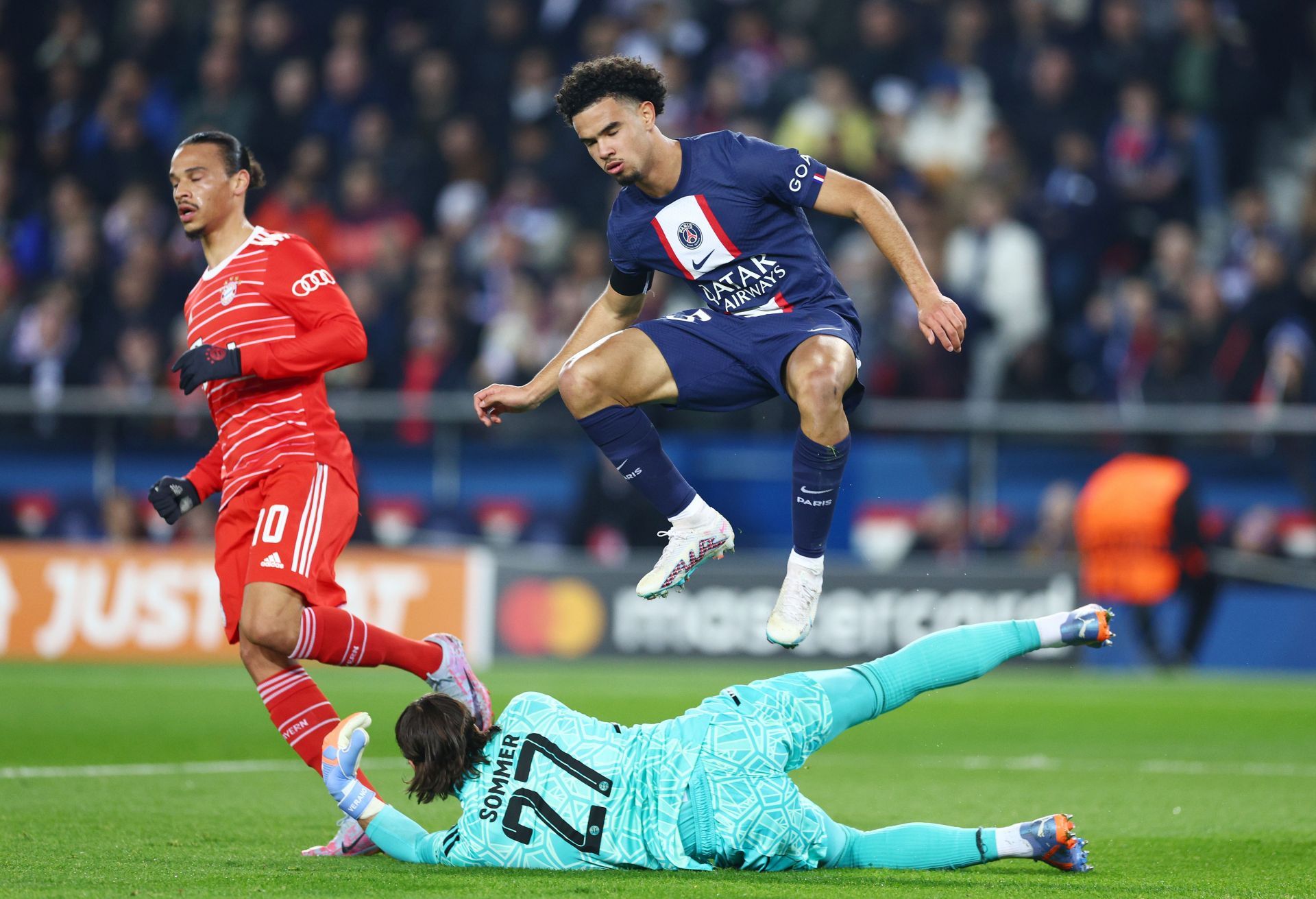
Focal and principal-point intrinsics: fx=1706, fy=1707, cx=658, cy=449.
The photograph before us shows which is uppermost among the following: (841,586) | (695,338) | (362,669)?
(695,338)

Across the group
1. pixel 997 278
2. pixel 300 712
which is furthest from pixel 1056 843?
pixel 997 278

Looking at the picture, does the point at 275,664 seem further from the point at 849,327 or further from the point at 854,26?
the point at 854,26

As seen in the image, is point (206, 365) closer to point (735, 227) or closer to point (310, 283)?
point (310, 283)

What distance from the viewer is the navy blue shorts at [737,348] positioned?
19.9ft

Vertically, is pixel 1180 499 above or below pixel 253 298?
below

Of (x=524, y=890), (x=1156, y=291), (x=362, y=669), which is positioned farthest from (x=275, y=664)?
(x=1156, y=291)

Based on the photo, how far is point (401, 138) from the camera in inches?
668

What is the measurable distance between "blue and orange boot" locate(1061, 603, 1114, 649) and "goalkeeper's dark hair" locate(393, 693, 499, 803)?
1.77 metres

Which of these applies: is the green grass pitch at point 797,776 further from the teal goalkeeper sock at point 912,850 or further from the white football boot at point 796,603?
the white football boot at point 796,603

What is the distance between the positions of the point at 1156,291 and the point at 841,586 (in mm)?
3603

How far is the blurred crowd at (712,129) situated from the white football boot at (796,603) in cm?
769

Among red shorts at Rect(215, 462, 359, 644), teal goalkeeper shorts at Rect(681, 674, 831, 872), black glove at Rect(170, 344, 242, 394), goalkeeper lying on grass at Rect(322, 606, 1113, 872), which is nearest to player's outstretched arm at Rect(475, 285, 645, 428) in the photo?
red shorts at Rect(215, 462, 359, 644)

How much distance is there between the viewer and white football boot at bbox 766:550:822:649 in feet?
19.6

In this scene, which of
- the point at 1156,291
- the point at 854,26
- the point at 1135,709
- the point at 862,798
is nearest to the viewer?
the point at 862,798
